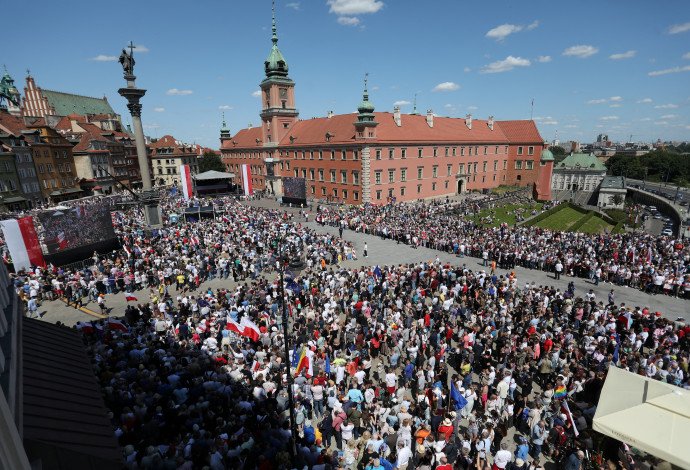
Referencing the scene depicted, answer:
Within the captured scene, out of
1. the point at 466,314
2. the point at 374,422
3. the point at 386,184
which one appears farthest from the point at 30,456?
the point at 386,184

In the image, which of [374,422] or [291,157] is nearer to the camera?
[374,422]

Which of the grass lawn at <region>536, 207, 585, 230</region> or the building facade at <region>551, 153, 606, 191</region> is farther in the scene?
the building facade at <region>551, 153, 606, 191</region>

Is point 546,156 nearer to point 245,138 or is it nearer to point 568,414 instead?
point 245,138

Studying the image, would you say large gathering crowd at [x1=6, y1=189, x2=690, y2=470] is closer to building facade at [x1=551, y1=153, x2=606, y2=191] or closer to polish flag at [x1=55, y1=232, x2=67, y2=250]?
polish flag at [x1=55, y1=232, x2=67, y2=250]

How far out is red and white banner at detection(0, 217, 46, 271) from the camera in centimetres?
2138

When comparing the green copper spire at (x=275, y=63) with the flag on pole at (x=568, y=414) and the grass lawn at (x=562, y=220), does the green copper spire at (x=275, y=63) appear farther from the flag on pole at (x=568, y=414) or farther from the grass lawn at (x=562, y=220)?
the flag on pole at (x=568, y=414)

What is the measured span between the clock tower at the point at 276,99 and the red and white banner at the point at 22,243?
46.8m

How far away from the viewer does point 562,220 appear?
160ft

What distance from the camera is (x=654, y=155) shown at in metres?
118

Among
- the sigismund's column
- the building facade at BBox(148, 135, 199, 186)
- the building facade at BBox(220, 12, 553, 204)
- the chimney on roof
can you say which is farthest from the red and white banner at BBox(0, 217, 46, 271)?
the building facade at BBox(148, 135, 199, 186)

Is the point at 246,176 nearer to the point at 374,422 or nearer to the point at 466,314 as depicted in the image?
the point at 466,314

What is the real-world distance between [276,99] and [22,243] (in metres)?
48.4

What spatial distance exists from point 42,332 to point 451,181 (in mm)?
62380

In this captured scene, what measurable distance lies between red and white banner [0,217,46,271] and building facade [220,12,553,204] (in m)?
36.4
